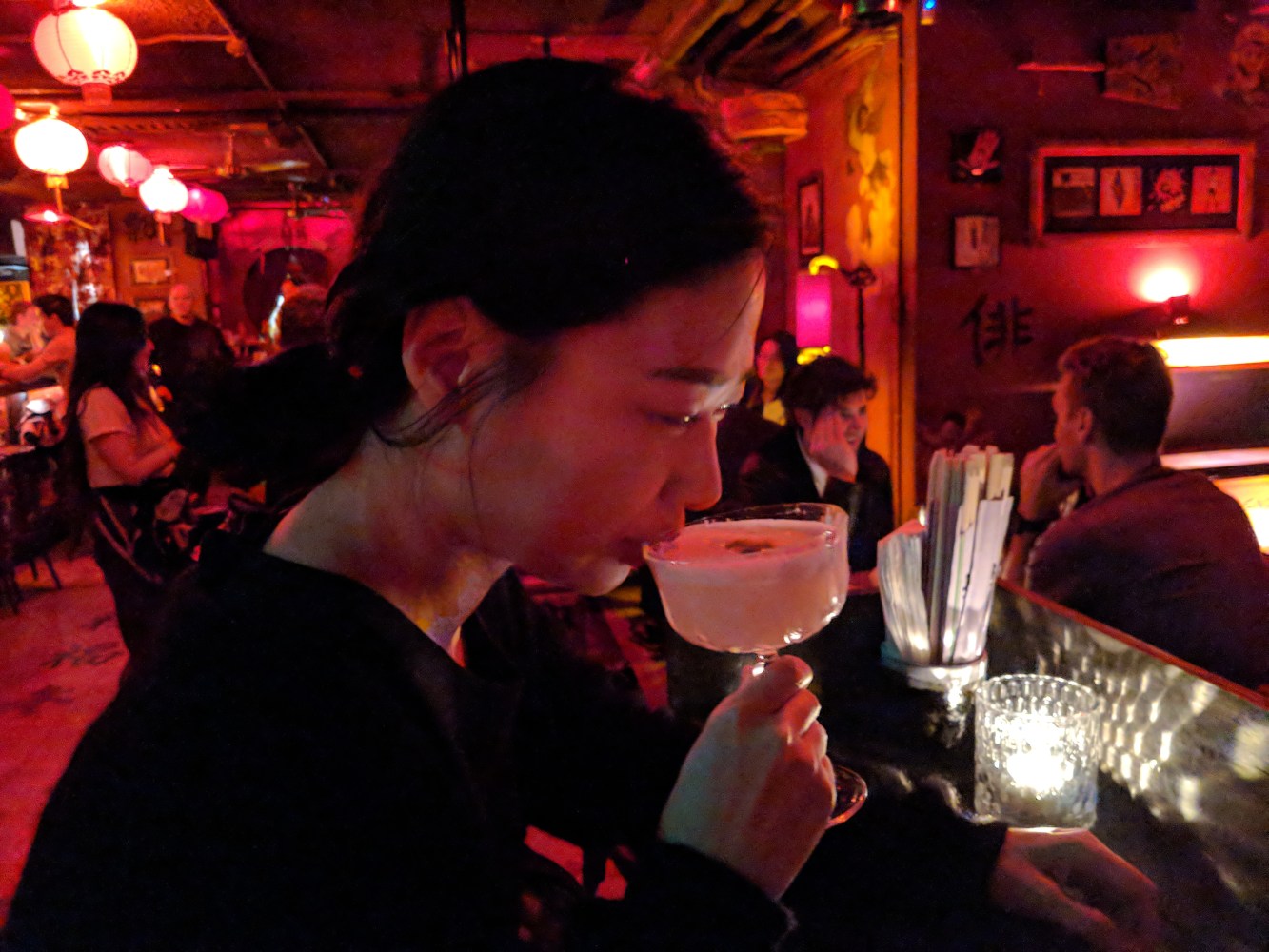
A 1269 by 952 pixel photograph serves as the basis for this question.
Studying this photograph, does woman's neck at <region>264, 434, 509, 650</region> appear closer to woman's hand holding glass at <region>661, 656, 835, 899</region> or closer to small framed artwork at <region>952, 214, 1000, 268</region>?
woman's hand holding glass at <region>661, 656, 835, 899</region>

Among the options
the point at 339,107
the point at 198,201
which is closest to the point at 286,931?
the point at 339,107

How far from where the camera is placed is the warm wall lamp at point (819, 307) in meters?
5.67

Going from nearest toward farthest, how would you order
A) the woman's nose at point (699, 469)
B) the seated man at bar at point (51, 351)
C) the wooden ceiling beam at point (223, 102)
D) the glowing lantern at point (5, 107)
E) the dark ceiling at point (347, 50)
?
the woman's nose at point (699, 469)
the glowing lantern at point (5, 107)
the dark ceiling at point (347, 50)
the wooden ceiling beam at point (223, 102)
the seated man at bar at point (51, 351)

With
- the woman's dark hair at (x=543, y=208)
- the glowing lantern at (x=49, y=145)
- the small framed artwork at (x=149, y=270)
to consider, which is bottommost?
the woman's dark hair at (x=543, y=208)

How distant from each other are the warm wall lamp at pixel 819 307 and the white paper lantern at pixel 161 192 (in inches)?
233

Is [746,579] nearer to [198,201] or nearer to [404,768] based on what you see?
[404,768]

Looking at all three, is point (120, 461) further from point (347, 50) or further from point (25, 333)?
point (25, 333)

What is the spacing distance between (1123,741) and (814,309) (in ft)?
18.3

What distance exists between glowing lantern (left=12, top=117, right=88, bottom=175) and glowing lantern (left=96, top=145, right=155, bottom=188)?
1286 millimetres

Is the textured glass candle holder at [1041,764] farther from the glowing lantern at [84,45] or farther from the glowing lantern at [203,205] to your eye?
the glowing lantern at [203,205]

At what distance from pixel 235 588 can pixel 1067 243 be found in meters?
5.38

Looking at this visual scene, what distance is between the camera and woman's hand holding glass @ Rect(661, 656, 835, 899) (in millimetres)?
689

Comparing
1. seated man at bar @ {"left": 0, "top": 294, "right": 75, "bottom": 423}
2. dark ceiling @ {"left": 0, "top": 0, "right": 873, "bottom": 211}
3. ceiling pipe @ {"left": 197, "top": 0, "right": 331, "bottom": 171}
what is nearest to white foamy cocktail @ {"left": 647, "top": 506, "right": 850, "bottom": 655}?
dark ceiling @ {"left": 0, "top": 0, "right": 873, "bottom": 211}

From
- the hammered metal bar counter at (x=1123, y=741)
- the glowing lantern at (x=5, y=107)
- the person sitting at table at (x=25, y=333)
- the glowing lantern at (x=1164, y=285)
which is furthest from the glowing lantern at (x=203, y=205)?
the hammered metal bar counter at (x=1123, y=741)
